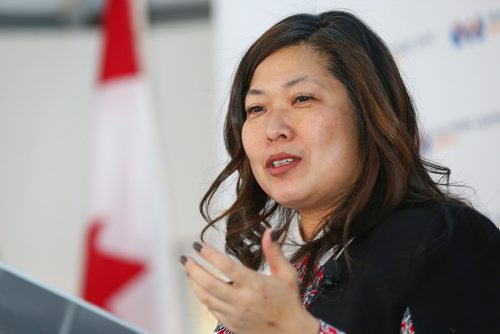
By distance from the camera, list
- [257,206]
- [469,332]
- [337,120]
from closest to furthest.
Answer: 1. [469,332]
2. [337,120]
3. [257,206]

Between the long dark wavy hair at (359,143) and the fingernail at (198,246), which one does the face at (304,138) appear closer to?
the long dark wavy hair at (359,143)

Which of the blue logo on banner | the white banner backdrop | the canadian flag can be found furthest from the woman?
the canadian flag

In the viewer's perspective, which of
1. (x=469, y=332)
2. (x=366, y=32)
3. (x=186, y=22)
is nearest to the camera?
(x=469, y=332)

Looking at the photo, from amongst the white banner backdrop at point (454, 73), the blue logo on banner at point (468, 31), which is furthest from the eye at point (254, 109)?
the blue logo on banner at point (468, 31)

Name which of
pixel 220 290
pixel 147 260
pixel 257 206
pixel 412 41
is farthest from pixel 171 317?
pixel 220 290

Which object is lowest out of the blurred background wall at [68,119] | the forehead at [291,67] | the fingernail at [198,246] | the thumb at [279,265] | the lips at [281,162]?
the blurred background wall at [68,119]

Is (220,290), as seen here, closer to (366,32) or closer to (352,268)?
(352,268)

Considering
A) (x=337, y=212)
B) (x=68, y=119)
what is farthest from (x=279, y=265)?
(x=68, y=119)

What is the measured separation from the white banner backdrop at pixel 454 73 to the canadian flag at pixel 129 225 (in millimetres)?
2184

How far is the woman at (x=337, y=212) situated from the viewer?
113 centimetres

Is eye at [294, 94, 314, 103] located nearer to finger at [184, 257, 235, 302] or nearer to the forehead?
the forehead

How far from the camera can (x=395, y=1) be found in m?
2.62

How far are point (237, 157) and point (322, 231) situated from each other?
1.05 ft

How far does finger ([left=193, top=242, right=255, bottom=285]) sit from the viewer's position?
1.06 meters
